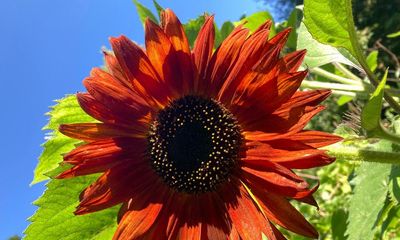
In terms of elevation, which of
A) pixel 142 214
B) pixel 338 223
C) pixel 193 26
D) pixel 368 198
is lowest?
pixel 338 223

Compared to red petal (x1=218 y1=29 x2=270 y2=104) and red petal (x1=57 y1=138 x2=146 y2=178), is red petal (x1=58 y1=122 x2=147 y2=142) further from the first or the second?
red petal (x1=218 y1=29 x2=270 y2=104)

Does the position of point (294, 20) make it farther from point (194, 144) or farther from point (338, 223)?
point (194, 144)

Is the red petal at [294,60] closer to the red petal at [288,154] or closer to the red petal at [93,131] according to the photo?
the red petal at [288,154]

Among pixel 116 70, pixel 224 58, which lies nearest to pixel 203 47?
pixel 224 58

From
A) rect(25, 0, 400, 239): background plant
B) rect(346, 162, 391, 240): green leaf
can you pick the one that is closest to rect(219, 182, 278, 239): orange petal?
rect(25, 0, 400, 239): background plant

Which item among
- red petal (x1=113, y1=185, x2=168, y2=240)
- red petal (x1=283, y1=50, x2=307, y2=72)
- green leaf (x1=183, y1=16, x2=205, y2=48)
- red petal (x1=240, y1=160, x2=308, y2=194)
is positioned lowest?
red petal (x1=240, y1=160, x2=308, y2=194)

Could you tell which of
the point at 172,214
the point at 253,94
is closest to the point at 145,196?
the point at 172,214

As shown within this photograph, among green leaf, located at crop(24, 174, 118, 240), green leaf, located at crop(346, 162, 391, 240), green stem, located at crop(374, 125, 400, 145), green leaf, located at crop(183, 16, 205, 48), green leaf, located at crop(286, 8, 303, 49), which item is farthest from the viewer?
green leaf, located at crop(286, 8, 303, 49)

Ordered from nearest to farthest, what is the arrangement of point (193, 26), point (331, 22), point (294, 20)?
point (331, 22)
point (193, 26)
point (294, 20)
